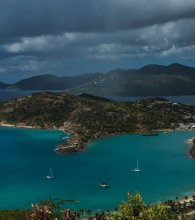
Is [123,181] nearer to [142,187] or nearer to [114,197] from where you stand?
[142,187]

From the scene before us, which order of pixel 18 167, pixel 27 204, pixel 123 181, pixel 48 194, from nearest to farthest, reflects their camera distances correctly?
pixel 27 204 → pixel 48 194 → pixel 123 181 → pixel 18 167

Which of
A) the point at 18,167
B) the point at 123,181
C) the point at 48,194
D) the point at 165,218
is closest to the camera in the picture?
the point at 165,218

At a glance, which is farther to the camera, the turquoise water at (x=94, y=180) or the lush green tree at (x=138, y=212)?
the turquoise water at (x=94, y=180)

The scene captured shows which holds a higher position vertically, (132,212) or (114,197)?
(132,212)

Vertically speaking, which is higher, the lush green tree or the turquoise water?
the lush green tree

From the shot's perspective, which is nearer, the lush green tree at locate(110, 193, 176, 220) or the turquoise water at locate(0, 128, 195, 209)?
the lush green tree at locate(110, 193, 176, 220)

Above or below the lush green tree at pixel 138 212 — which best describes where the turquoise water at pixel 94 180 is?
below

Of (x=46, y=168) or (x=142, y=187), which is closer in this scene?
(x=142, y=187)

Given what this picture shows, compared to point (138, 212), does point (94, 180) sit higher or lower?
lower

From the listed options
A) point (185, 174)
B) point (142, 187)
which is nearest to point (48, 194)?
point (142, 187)

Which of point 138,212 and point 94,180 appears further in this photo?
point 94,180
